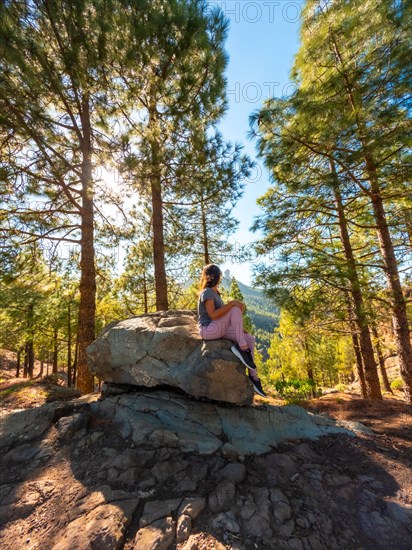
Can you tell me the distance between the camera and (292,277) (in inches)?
255

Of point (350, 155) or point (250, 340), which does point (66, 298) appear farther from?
point (350, 155)

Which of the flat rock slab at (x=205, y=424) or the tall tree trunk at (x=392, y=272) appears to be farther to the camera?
the tall tree trunk at (x=392, y=272)

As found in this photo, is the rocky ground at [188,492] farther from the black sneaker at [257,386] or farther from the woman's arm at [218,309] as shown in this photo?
the woman's arm at [218,309]

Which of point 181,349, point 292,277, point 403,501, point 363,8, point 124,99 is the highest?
point 363,8

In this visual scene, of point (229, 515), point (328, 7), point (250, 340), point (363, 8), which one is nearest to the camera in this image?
point (229, 515)

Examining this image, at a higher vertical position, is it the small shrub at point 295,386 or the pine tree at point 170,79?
the pine tree at point 170,79

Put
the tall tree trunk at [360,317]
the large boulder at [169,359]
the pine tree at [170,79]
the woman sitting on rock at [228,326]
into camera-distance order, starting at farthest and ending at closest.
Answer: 1. the tall tree trunk at [360,317]
2. the pine tree at [170,79]
3. the woman sitting on rock at [228,326]
4. the large boulder at [169,359]

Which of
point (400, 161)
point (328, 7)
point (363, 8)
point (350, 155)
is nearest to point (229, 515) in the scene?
point (350, 155)

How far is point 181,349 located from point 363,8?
25.8 feet

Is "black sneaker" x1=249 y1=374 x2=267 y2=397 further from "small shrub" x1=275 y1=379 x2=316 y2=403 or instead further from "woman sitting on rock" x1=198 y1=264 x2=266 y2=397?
"small shrub" x1=275 y1=379 x2=316 y2=403

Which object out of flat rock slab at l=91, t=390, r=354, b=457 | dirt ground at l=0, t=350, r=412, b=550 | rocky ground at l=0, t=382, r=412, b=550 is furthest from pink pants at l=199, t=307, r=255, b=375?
dirt ground at l=0, t=350, r=412, b=550

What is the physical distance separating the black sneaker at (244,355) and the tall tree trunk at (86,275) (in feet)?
15.3

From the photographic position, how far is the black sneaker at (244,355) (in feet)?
11.9

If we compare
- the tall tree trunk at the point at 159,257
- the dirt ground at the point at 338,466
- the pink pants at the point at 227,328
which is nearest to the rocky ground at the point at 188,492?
the dirt ground at the point at 338,466
